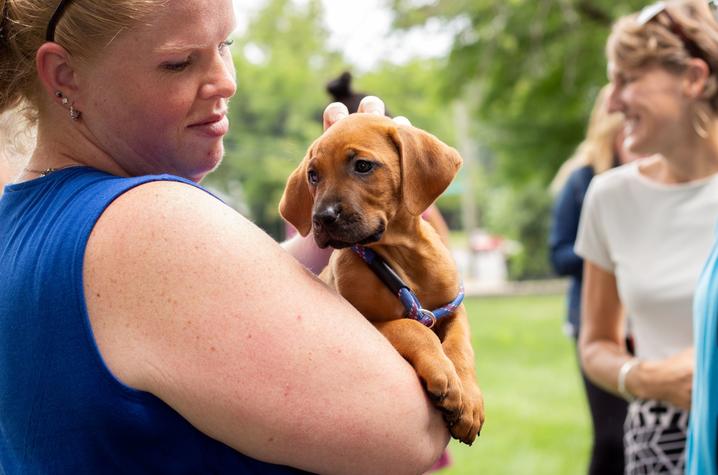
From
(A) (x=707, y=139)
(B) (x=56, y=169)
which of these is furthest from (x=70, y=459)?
(A) (x=707, y=139)

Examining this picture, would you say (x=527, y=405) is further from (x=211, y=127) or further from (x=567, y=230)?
(x=211, y=127)

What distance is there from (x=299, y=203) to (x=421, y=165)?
29cm

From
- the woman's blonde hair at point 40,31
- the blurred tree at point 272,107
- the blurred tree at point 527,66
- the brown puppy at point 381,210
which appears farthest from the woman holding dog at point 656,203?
the blurred tree at point 272,107

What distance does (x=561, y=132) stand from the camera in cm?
1185

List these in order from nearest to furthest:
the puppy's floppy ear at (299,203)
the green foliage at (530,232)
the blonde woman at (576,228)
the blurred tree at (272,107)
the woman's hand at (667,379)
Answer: the puppy's floppy ear at (299,203) → the woman's hand at (667,379) → the blonde woman at (576,228) → the blurred tree at (272,107) → the green foliage at (530,232)

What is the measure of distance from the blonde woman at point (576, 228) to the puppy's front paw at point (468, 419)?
126 inches

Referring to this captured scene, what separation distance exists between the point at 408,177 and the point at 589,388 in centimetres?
329

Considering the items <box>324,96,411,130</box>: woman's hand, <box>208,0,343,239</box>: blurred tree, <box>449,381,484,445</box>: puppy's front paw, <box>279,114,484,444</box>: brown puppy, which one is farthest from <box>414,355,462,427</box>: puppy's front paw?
<box>208,0,343,239</box>: blurred tree

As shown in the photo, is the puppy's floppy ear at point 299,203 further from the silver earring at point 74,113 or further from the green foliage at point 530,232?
the green foliage at point 530,232

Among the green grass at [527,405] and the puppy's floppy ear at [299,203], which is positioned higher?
the puppy's floppy ear at [299,203]

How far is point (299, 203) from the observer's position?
1.85 m

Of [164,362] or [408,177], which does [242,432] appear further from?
[408,177]

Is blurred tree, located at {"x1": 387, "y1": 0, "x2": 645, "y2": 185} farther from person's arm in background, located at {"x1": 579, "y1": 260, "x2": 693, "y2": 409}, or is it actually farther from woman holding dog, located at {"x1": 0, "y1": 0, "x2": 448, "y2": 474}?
woman holding dog, located at {"x1": 0, "y1": 0, "x2": 448, "y2": 474}

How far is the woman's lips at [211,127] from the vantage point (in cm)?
164
